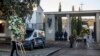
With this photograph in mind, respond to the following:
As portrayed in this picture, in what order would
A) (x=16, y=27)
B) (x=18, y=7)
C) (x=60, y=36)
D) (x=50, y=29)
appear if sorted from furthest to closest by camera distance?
(x=60, y=36), (x=50, y=29), (x=18, y=7), (x=16, y=27)

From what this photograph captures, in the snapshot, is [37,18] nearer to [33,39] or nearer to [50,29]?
[50,29]

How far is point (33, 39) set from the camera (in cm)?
2730

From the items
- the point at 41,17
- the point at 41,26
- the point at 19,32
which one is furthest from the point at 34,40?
the point at 41,17

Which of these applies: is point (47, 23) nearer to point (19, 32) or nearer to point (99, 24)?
point (99, 24)

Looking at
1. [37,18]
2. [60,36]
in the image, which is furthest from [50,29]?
[37,18]

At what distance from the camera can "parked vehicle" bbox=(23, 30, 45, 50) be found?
87.3 ft

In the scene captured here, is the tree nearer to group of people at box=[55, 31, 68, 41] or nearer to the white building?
the white building

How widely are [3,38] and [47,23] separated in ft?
46.3

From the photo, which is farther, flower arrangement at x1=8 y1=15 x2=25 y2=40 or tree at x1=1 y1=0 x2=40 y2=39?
tree at x1=1 y1=0 x2=40 y2=39

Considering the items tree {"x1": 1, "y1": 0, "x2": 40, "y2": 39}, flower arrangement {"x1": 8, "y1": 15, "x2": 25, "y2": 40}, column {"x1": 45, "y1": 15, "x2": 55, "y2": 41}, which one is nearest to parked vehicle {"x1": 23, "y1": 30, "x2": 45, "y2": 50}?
tree {"x1": 1, "y1": 0, "x2": 40, "y2": 39}

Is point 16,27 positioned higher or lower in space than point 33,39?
higher

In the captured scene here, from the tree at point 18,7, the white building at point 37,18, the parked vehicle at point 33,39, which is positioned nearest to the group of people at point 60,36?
the white building at point 37,18

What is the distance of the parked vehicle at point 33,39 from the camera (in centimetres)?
2661

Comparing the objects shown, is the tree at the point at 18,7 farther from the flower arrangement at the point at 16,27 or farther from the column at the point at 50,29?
the column at the point at 50,29
